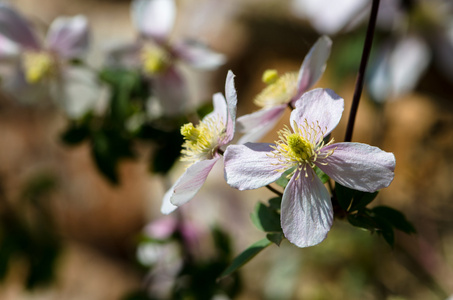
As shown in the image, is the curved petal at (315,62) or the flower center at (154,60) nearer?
the curved petal at (315,62)

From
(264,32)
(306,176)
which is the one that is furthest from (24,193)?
(306,176)

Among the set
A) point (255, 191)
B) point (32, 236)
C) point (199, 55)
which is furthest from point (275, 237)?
point (255, 191)

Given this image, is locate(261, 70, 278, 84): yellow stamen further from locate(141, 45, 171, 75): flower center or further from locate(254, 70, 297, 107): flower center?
locate(141, 45, 171, 75): flower center

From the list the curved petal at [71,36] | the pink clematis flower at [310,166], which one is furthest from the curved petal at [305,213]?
the curved petal at [71,36]

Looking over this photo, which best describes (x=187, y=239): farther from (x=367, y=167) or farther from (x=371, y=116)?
(x=371, y=116)

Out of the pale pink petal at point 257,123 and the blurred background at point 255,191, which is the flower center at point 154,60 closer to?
the blurred background at point 255,191
